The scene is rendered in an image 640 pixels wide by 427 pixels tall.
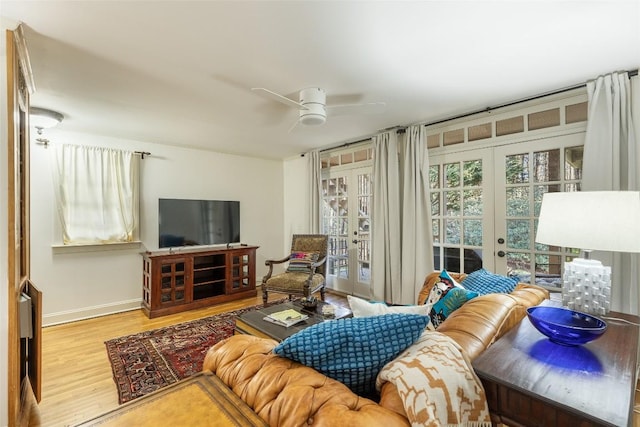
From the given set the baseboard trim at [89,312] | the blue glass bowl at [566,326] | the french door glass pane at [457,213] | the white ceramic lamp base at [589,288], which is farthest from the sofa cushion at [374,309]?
the baseboard trim at [89,312]

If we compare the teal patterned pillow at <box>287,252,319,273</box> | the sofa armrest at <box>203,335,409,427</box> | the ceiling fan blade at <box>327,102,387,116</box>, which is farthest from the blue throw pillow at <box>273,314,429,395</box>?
the teal patterned pillow at <box>287,252,319,273</box>

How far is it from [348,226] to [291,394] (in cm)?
370

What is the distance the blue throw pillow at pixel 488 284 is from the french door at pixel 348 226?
7.11ft

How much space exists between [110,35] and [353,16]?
1433mm

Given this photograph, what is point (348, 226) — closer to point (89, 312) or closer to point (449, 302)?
point (449, 302)

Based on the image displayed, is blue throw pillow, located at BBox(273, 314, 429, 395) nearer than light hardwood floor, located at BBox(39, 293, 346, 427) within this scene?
Yes

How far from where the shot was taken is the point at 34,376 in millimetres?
1877

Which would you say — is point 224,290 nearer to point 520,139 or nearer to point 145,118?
point 145,118

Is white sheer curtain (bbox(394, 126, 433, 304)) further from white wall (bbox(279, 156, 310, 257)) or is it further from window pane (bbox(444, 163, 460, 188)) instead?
white wall (bbox(279, 156, 310, 257))

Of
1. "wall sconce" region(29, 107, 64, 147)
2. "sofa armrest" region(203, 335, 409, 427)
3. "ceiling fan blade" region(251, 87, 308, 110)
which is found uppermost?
"wall sconce" region(29, 107, 64, 147)

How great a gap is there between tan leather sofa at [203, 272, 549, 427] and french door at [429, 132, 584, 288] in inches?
67.5

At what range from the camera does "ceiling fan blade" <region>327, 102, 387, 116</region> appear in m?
2.60

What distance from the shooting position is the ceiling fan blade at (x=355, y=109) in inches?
103

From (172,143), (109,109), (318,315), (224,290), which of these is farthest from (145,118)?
(318,315)
